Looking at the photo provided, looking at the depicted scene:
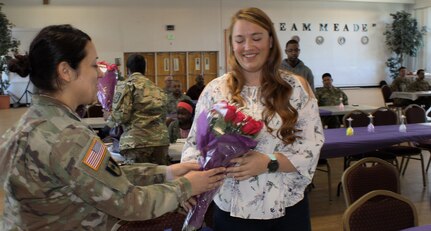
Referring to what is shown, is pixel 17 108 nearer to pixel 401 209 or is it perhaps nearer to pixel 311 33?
pixel 311 33

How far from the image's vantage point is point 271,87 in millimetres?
1787

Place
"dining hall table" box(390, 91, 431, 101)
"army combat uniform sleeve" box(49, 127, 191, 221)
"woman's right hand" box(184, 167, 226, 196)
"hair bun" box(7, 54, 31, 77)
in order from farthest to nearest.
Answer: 1. "dining hall table" box(390, 91, 431, 101)
2. "woman's right hand" box(184, 167, 226, 196)
3. "hair bun" box(7, 54, 31, 77)
4. "army combat uniform sleeve" box(49, 127, 191, 221)

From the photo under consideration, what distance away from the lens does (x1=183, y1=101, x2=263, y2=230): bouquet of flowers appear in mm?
1468

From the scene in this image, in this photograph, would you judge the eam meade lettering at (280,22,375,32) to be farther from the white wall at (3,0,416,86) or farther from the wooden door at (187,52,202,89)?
the wooden door at (187,52,202,89)

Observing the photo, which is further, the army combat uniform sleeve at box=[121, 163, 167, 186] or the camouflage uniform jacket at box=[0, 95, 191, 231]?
the army combat uniform sleeve at box=[121, 163, 167, 186]

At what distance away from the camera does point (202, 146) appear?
154 cm

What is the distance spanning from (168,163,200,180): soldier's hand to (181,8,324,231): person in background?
0.06 meters

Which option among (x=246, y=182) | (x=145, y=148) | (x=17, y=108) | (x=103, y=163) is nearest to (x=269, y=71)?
(x=246, y=182)

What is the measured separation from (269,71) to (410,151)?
453 cm

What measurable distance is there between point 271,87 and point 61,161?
941 mm

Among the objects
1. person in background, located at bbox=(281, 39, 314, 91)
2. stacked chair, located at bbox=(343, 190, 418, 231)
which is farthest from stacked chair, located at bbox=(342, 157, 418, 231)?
person in background, located at bbox=(281, 39, 314, 91)

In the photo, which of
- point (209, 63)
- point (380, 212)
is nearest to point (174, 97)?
point (380, 212)

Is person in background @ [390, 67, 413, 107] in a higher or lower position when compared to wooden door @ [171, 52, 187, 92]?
lower

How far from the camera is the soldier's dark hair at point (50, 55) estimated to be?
122 cm
